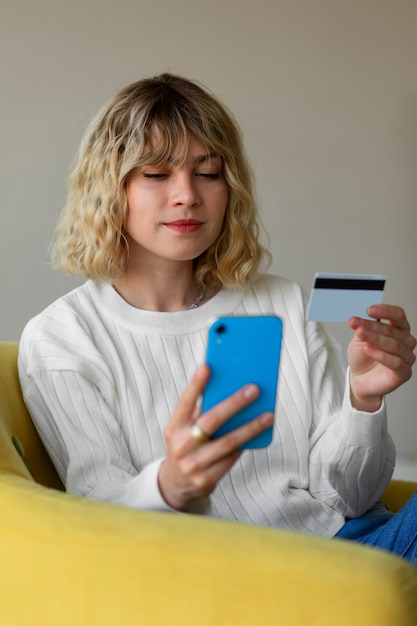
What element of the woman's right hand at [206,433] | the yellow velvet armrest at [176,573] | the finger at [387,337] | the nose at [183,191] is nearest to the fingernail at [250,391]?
the woman's right hand at [206,433]

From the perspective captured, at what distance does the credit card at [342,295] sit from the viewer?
119 centimetres

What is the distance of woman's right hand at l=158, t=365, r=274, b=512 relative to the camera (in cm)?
100

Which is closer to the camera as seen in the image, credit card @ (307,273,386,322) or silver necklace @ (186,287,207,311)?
credit card @ (307,273,386,322)

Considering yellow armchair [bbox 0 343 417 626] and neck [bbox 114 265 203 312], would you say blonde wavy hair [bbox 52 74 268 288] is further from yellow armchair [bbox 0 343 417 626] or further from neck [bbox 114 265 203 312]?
yellow armchair [bbox 0 343 417 626]

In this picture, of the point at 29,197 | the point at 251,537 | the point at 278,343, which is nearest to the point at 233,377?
the point at 278,343

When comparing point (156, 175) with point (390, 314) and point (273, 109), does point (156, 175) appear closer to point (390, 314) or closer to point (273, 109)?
point (390, 314)

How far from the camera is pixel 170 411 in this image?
156 centimetres

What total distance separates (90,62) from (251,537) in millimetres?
2725

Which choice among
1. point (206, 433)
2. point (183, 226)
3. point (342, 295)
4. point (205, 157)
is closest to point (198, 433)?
point (206, 433)

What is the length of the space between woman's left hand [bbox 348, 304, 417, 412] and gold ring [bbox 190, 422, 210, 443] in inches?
11.3

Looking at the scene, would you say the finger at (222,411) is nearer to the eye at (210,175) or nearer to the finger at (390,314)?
the finger at (390,314)

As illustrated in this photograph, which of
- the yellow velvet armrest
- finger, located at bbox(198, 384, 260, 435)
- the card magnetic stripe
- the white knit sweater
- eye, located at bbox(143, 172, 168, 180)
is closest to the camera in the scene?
the yellow velvet armrest

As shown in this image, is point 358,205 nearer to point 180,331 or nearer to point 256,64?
point 256,64

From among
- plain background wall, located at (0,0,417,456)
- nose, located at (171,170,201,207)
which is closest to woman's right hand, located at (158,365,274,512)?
nose, located at (171,170,201,207)
